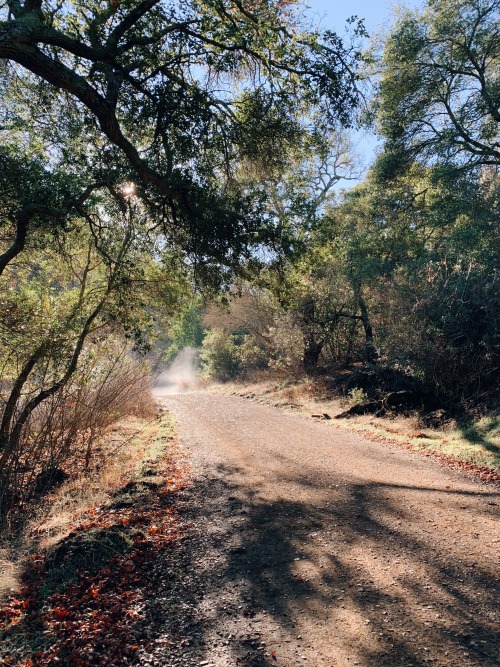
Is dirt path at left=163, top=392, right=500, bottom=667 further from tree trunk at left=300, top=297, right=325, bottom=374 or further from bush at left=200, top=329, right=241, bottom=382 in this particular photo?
bush at left=200, top=329, right=241, bottom=382

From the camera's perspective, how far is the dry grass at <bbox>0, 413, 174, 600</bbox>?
17.6 feet

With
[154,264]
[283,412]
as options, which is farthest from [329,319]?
[154,264]

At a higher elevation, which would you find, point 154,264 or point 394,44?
point 394,44

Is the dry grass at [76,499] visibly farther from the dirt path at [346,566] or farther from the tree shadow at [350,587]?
the tree shadow at [350,587]

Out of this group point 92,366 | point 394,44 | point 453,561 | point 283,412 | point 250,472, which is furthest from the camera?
point 283,412

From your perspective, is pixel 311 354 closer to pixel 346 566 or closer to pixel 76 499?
pixel 76 499

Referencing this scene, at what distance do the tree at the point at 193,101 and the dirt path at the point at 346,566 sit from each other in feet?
15.3

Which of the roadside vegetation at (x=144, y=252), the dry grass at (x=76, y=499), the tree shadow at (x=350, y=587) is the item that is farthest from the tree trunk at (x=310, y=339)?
the tree shadow at (x=350, y=587)

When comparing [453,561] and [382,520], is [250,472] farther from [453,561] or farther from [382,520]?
[453,561]

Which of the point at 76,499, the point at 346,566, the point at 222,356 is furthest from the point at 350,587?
the point at 222,356

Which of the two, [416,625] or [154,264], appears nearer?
[416,625]

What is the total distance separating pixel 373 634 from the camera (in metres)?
3.14

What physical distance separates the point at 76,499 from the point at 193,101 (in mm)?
7500

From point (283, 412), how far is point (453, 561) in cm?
1310
